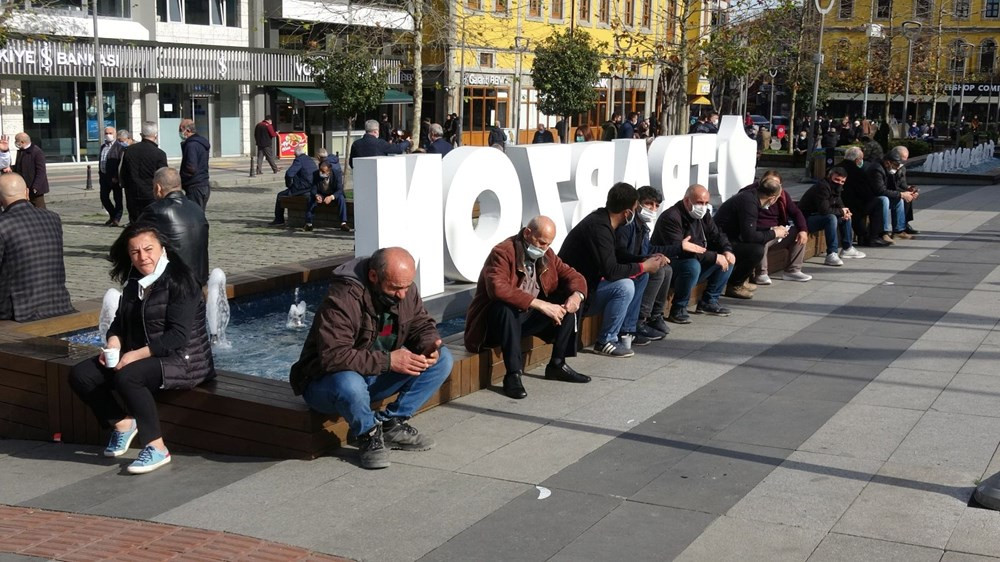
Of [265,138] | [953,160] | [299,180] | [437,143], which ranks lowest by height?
[299,180]

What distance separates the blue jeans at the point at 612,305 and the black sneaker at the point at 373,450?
10.5ft

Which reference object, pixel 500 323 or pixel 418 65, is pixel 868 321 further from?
pixel 418 65

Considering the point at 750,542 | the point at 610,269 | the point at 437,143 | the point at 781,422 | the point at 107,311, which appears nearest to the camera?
the point at 750,542

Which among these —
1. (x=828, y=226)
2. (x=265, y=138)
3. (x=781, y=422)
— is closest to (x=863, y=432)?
(x=781, y=422)

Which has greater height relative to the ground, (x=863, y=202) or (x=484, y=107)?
(x=484, y=107)

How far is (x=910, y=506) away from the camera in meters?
5.79

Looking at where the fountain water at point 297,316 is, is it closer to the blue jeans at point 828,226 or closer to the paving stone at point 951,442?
the paving stone at point 951,442

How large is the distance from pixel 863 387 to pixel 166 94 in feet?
107

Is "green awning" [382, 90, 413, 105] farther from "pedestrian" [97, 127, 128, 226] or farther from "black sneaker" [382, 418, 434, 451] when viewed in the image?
"black sneaker" [382, 418, 434, 451]

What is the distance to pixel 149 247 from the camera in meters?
6.59

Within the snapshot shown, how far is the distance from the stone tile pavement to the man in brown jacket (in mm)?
264

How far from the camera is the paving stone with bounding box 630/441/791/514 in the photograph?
588 centimetres

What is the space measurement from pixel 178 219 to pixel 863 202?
980cm

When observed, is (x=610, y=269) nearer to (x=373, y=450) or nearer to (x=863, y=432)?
(x=863, y=432)
